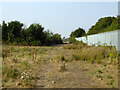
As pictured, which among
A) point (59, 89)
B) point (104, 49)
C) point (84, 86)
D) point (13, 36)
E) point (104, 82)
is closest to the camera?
point (59, 89)

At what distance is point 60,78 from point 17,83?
1.13m

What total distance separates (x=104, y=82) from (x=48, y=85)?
4.53ft

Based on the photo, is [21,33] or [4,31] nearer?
[4,31]

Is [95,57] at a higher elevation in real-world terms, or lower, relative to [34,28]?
lower

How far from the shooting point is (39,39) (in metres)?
22.0

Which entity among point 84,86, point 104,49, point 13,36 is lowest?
point 84,86

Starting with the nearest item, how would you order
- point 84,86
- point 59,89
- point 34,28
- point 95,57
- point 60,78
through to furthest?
point 59,89 → point 84,86 → point 60,78 → point 95,57 → point 34,28

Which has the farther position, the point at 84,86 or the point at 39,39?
the point at 39,39

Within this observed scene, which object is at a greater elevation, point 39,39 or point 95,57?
point 39,39

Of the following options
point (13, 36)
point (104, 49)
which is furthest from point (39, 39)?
point (104, 49)

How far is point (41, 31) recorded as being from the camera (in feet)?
74.0

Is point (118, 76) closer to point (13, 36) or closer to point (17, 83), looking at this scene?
point (17, 83)

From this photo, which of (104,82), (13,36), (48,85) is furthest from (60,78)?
(13,36)

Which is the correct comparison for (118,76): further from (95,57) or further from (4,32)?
(4,32)
